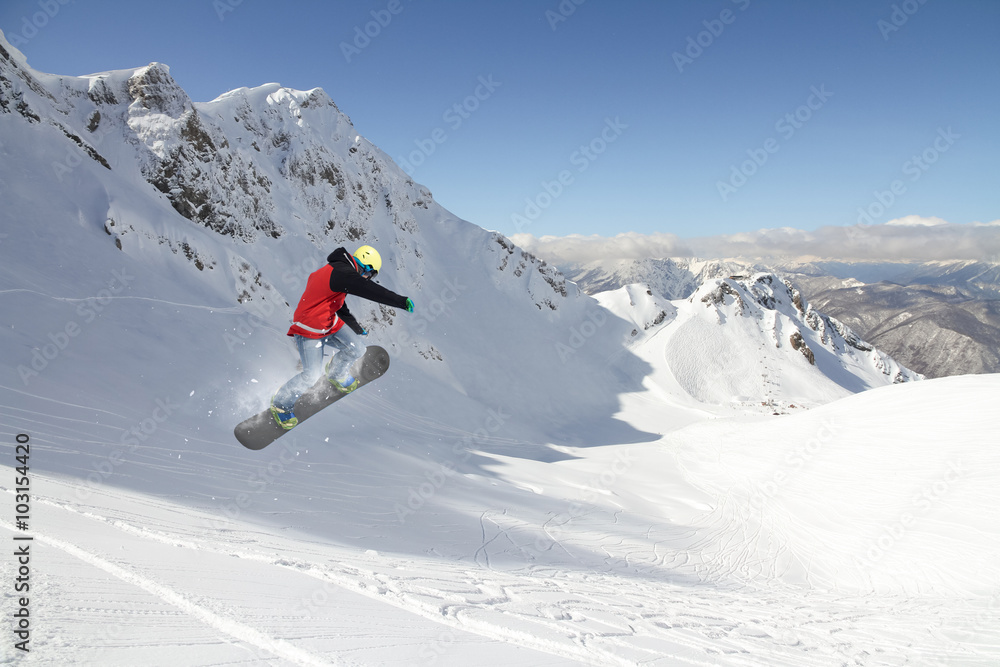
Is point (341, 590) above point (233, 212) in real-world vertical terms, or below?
below

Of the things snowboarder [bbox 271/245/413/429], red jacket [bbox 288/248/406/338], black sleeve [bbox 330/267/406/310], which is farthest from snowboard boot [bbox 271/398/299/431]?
black sleeve [bbox 330/267/406/310]

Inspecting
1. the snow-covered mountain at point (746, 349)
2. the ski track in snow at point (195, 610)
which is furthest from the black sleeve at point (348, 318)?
the snow-covered mountain at point (746, 349)

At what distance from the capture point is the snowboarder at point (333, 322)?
616 centimetres

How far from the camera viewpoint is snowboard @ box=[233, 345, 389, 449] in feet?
25.2

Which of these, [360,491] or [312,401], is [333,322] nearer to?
[312,401]

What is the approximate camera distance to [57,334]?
14.9m

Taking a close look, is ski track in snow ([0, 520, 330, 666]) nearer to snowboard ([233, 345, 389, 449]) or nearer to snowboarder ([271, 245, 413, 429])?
snowboard ([233, 345, 389, 449])

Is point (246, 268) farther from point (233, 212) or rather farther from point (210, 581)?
point (210, 581)

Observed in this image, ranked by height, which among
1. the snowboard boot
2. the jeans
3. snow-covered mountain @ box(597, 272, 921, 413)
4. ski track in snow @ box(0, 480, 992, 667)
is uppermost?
snow-covered mountain @ box(597, 272, 921, 413)

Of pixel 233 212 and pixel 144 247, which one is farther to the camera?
pixel 233 212

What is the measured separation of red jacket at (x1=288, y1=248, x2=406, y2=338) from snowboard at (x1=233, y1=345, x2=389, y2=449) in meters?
0.78

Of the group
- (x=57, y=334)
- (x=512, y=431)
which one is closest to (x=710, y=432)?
(x=512, y=431)

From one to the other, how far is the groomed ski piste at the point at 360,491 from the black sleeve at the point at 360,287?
358 cm

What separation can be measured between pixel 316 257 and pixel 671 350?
45.9m
